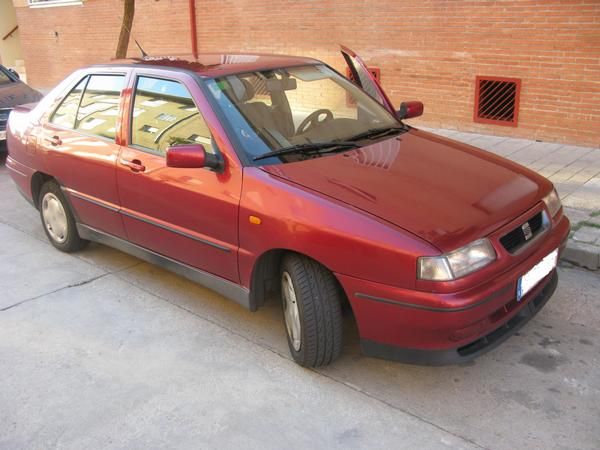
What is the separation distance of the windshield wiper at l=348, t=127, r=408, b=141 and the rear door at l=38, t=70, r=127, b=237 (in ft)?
5.47

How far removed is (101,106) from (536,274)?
3245mm

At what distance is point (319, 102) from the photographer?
14.1ft

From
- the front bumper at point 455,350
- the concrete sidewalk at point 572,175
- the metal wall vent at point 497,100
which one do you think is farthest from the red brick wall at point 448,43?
the front bumper at point 455,350

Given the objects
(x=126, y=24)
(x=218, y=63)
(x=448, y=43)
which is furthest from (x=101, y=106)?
(x=448, y=43)

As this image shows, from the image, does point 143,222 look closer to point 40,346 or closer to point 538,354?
point 40,346

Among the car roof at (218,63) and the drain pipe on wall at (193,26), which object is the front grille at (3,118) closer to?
the drain pipe on wall at (193,26)

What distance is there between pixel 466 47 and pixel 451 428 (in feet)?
21.4

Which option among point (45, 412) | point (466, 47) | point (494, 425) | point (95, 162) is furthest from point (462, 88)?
point (45, 412)

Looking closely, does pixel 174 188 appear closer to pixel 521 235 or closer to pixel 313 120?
pixel 313 120

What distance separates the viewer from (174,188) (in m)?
3.89

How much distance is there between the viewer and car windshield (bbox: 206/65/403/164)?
12.1 feet

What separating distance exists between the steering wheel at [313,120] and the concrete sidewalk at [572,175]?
214cm

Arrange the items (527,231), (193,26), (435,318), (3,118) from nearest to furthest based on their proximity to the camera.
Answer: (435,318) → (527,231) → (3,118) → (193,26)

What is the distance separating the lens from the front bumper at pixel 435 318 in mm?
2898
